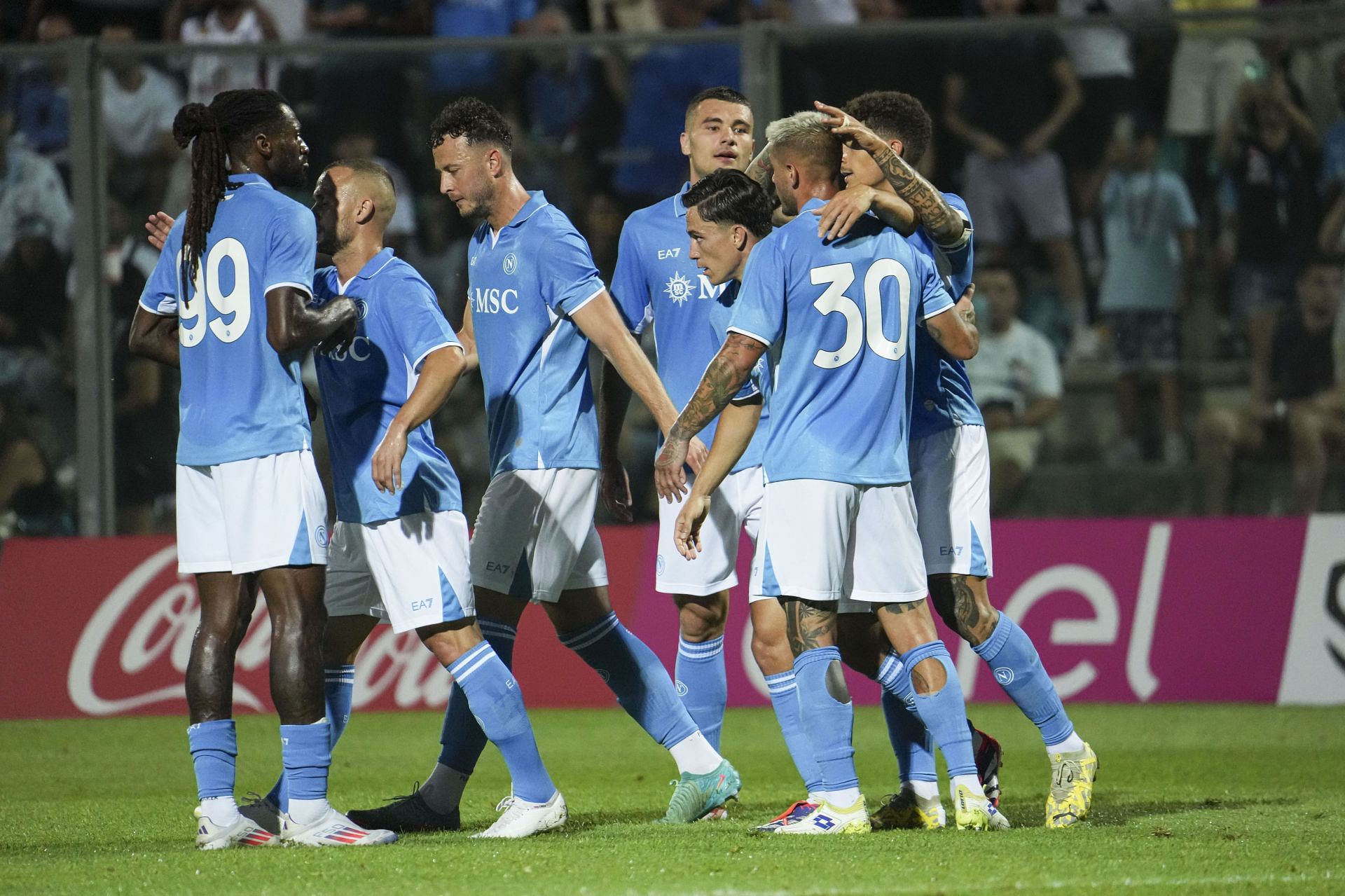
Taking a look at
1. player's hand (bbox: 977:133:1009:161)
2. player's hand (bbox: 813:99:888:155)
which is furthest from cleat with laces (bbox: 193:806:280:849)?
player's hand (bbox: 977:133:1009:161)

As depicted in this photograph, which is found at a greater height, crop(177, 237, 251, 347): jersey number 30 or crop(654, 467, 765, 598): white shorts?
crop(177, 237, 251, 347): jersey number 30

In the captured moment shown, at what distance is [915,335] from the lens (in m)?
5.68

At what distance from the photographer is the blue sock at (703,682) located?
21.2 ft

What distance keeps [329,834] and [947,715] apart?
6.27ft

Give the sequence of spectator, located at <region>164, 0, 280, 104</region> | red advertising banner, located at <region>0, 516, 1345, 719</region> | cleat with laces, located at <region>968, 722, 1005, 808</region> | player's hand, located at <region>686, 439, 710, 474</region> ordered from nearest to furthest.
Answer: cleat with laces, located at <region>968, 722, 1005, 808</region>
player's hand, located at <region>686, 439, 710, 474</region>
red advertising banner, located at <region>0, 516, 1345, 719</region>
spectator, located at <region>164, 0, 280, 104</region>

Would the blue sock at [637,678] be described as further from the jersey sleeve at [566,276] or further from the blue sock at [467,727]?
the jersey sleeve at [566,276]

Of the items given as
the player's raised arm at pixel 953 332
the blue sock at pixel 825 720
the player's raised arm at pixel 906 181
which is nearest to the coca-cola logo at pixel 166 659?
the blue sock at pixel 825 720

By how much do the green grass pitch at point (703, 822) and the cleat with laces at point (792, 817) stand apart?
0.15 m

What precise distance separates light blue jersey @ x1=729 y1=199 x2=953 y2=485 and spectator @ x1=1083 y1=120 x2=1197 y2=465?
20.6 feet

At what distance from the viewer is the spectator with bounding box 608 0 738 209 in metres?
11.1

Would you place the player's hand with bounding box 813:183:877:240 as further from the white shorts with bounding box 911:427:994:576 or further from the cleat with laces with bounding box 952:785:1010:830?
the cleat with laces with bounding box 952:785:1010:830

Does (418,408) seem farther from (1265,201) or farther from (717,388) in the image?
(1265,201)

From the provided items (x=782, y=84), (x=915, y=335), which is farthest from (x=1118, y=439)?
(x=915, y=335)

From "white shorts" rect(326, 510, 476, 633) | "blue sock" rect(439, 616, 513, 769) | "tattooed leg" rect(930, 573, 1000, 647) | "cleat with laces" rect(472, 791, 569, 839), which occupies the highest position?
"white shorts" rect(326, 510, 476, 633)
